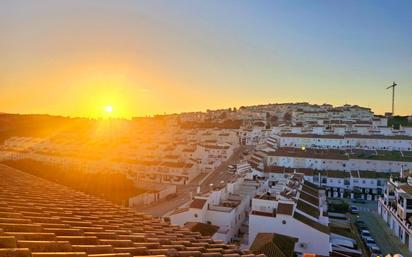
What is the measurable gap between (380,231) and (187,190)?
19.6 meters

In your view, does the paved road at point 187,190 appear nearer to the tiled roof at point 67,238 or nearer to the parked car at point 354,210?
the parked car at point 354,210

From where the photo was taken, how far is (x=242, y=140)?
241ft

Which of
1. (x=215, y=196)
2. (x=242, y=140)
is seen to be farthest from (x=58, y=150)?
(x=215, y=196)

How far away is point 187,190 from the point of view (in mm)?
39375

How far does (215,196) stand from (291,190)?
226 inches

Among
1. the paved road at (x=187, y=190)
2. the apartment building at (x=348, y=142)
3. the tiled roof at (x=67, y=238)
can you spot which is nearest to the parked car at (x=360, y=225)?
the paved road at (x=187, y=190)

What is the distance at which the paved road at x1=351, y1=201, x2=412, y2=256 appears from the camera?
2362 centimetres

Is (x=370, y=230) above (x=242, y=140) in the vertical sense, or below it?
below

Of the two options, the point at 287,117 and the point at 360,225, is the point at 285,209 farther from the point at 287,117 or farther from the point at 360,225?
the point at 287,117

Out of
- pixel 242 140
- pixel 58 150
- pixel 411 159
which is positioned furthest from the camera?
pixel 242 140

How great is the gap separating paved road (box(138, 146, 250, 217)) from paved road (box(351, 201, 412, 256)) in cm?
1414

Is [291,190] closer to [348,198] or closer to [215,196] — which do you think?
[215,196]

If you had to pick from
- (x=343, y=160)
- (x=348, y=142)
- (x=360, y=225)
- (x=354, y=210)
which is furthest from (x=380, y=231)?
(x=348, y=142)

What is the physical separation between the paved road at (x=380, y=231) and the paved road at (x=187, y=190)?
14.1 m
